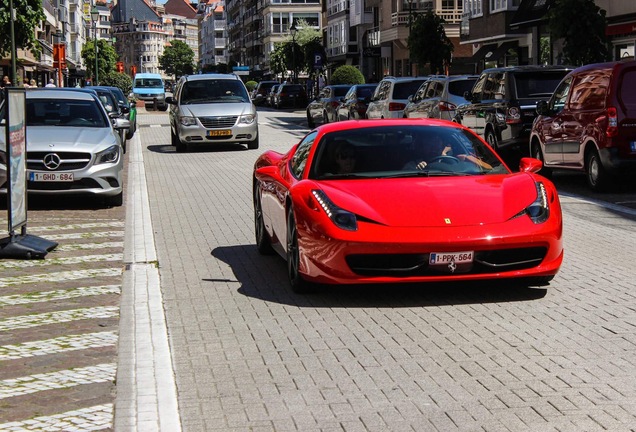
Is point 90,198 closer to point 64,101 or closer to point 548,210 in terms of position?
point 64,101

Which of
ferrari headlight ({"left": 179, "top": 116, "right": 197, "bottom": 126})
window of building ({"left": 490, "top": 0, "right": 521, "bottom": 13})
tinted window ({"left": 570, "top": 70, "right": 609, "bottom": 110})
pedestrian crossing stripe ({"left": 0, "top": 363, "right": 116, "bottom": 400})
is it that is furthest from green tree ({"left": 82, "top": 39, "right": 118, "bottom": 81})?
pedestrian crossing stripe ({"left": 0, "top": 363, "right": 116, "bottom": 400})

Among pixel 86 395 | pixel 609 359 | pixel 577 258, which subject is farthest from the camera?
pixel 577 258

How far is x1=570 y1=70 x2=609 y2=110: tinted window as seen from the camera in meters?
16.5

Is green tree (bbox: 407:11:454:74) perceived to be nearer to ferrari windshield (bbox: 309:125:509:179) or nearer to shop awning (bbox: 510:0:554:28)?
shop awning (bbox: 510:0:554:28)

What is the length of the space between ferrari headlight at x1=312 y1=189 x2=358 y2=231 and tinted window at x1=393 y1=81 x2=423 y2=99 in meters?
23.2

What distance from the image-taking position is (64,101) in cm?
1714

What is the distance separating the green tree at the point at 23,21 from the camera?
3638 centimetres

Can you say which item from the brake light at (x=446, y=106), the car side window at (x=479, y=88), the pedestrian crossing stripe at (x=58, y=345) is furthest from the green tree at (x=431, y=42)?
the pedestrian crossing stripe at (x=58, y=345)

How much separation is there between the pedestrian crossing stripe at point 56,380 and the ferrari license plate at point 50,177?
8890 millimetres

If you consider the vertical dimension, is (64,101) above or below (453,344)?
above

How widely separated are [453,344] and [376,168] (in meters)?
2.60

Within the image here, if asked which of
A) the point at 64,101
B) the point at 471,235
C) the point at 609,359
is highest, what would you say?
the point at 64,101

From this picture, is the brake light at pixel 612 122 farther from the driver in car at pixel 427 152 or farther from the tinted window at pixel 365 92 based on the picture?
the tinted window at pixel 365 92

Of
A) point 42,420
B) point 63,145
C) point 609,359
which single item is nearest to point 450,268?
point 609,359
